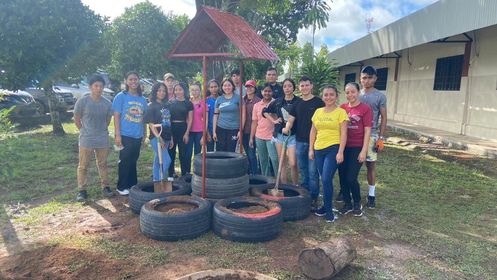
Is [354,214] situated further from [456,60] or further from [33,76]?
[456,60]

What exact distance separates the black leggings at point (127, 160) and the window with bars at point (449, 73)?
11.1 metres

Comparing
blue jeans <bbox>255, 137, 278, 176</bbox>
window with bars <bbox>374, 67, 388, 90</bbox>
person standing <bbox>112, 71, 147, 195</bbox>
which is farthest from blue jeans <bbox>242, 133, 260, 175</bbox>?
window with bars <bbox>374, 67, 388, 90</bbox>

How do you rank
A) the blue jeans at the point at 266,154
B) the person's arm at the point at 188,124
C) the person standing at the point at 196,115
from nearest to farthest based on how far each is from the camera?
1. the blue jeans at the point at 266,154
2. the person's arm at the point at 188,124
3. the person standing at the point at 196,115

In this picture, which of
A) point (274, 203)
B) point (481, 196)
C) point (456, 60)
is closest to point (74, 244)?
point (274, 203)

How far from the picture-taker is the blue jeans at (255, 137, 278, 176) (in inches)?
212

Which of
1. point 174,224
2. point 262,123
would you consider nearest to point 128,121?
point 262,123

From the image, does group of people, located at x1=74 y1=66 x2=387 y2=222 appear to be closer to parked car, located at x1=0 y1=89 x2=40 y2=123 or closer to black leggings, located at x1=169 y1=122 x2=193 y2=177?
black leggings, located at x1=169 y1=122 x2=193 y2=177

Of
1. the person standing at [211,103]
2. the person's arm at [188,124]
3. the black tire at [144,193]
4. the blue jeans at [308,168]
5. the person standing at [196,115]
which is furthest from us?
the person standing at [211,103]

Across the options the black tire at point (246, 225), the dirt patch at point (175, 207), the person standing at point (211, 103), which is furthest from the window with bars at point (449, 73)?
the dirt patch at point (175, 207)

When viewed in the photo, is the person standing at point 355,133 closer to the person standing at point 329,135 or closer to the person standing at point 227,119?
the person standing at point 329,135

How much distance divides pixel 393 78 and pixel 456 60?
196 inches

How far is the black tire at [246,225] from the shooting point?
153 inches

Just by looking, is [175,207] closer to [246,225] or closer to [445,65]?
[246,225]

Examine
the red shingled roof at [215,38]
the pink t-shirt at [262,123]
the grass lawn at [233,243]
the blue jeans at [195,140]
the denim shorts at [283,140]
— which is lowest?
the grass lawn at [233,243]
